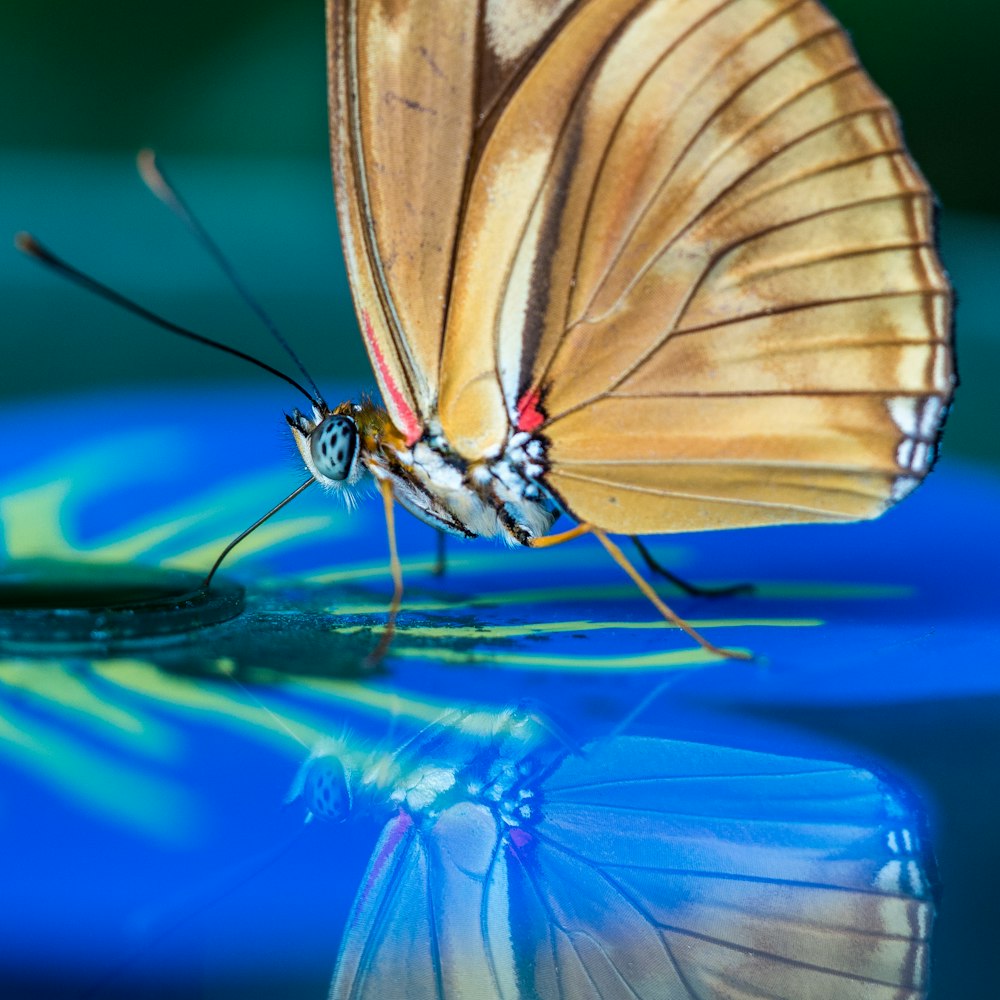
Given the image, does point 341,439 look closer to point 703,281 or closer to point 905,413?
point 703,281

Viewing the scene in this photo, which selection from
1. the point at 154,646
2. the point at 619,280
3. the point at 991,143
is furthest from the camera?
the point at 991,143

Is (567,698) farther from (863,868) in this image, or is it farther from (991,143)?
(991,143)

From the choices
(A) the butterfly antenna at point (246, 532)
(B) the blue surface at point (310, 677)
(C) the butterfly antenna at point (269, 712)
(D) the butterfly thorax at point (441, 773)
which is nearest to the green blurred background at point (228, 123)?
(B) the blue surface at point (310, 677)

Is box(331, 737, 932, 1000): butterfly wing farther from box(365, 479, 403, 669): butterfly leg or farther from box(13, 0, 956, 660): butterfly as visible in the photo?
box(13, 0, 956, 660): butterfly

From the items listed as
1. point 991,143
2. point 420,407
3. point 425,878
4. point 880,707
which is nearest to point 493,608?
point 420,407

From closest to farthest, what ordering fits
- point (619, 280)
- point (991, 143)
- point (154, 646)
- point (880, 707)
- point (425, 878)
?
point (425, 878) < point (880, 707) < point (154, 646) < point (619, 280) < point (991, 143)

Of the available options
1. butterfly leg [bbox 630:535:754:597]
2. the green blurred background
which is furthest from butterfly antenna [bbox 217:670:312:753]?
the green blurred background

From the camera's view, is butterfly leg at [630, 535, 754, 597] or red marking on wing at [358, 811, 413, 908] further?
butterfly leg at [630, 535, 754, 597]

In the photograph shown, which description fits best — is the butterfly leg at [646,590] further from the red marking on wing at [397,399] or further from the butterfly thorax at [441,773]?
the butterfly thorax at [441,773]
